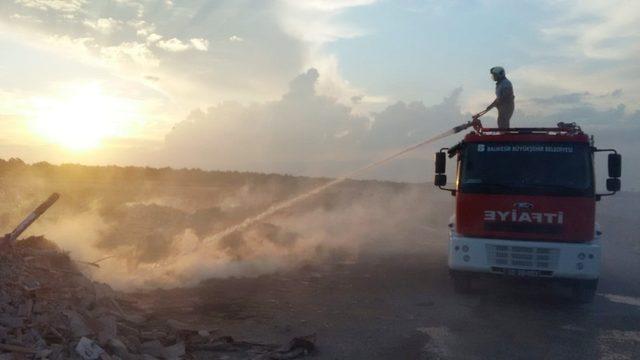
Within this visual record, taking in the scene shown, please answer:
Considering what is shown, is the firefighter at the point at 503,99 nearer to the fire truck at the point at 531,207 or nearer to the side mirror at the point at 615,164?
the fire truck at the point at 531,207

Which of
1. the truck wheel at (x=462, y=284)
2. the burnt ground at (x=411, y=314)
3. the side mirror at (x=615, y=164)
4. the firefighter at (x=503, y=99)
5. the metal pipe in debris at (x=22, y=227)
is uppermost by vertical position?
the firefighter at (x=503, y=99)

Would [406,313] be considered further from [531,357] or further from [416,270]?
[416,270]

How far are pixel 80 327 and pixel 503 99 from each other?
33.6 feet

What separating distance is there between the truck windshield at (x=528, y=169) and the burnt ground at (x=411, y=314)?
7.39ft

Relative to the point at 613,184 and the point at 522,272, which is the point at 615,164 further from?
the point at 522,272

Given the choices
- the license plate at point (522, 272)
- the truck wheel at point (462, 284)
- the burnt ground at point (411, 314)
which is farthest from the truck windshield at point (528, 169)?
the burnt ground at point (411, 314)

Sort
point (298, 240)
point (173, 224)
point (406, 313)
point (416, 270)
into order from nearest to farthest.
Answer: point (406, 313)
point (416, 270)
point (298, 240)
point (173, 224)

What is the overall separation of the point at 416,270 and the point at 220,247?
6176mm

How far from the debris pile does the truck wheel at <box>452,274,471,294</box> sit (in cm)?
483

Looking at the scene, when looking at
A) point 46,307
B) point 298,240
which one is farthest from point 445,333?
point 298,240

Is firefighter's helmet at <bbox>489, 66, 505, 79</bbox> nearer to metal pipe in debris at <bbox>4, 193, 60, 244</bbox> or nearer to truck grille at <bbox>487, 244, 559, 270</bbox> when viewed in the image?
truck grille at <bbox>487, 244, 559, 270</bbox>

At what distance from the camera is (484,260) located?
1177 centimetres

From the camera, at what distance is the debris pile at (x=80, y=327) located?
738 cm

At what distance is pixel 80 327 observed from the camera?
8023 mm
